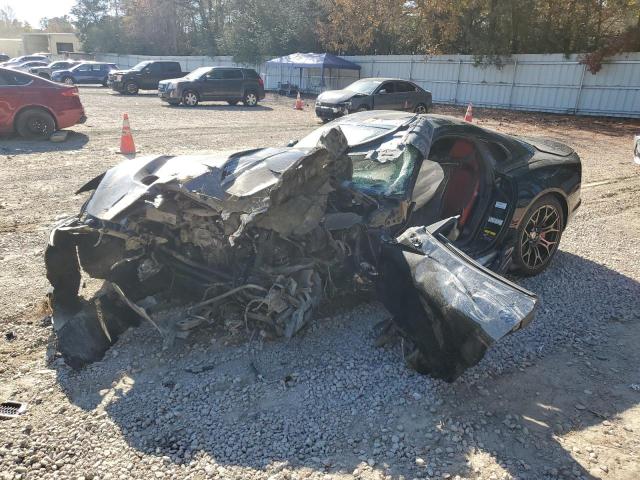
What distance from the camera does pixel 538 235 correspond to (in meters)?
4.73

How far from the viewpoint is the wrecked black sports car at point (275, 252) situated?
3.02m

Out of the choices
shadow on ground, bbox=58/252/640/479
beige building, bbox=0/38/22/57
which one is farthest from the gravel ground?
beige building, bbox=0/38/22/57

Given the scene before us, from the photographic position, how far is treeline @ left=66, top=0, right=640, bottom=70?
21656mm

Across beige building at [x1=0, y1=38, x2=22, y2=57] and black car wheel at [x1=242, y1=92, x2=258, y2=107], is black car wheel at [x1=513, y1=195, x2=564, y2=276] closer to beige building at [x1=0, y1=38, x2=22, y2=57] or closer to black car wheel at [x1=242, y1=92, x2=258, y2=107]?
black car wheel at [x1=242, y1=92, x2=258, y2=107]

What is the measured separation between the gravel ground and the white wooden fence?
17.7 m

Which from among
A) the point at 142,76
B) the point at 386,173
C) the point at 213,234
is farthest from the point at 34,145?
the point at 142,76

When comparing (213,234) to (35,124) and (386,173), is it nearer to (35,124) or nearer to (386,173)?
(386,173)

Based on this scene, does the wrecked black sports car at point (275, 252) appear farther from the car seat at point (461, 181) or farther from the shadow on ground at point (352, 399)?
the car seat at point (461, 181)

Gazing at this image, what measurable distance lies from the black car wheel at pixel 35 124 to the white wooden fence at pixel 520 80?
1894 centimetres

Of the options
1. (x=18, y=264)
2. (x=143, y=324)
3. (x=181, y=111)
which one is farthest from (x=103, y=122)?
(x=143, y=324)

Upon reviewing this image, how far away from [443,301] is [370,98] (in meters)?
13.7

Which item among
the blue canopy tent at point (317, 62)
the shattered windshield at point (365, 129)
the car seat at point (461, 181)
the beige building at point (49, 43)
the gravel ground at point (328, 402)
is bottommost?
the gravel ground at point (328, 402)

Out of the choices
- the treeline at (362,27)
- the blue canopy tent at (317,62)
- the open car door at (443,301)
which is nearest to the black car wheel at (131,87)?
the blue canopy tent at (317,62)

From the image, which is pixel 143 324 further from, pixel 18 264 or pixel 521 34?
pixel 521 34
